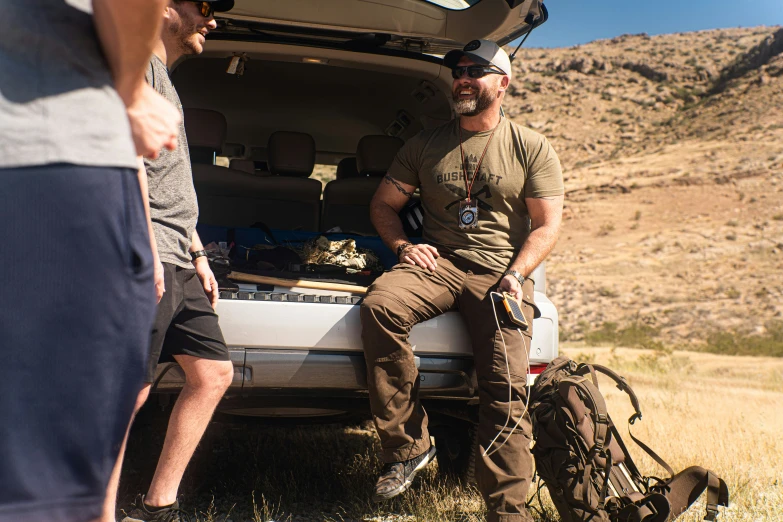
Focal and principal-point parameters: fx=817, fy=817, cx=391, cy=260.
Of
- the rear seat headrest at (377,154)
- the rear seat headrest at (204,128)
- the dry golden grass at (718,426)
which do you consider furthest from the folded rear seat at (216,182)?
the dry golden grass at (718,426)

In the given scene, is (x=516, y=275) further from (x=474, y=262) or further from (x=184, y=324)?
(x=184, y=324)

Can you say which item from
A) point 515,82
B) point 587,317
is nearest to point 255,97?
point 587,317

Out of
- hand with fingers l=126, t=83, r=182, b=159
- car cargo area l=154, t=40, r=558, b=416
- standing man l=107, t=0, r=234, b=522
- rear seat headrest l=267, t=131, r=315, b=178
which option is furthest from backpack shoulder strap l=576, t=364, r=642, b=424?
hand with fingers l=126, t=83, r=182, b=159

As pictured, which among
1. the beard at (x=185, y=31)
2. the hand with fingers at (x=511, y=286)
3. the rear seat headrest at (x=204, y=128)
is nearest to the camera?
the beard at (x=185, y=31)

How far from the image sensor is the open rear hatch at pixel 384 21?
12.5 feet

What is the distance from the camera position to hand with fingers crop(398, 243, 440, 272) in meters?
3.49

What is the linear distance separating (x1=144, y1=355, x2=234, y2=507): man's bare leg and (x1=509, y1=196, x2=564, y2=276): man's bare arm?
133 cm

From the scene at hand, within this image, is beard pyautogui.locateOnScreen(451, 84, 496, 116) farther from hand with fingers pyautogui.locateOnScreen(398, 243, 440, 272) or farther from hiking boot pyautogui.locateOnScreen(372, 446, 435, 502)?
hiking boot pyautogui.locateOnScreen(372, 446, 435, 502)

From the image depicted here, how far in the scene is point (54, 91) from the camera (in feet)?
3.98

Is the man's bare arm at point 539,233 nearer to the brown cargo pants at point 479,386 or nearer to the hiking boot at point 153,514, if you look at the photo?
the brown cargo pants at point 479,386

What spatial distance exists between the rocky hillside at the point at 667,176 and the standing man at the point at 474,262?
14860 millimetres

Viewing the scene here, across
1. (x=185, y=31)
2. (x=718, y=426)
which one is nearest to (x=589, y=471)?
(x=185, y=31)

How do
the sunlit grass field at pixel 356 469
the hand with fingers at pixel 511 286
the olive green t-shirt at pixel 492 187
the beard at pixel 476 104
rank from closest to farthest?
the hand with fingers at pixel 511 286 < the sunlit grass field at pixel 356 469 < the olive green t-shirt at pixel 492 187 < the beard at pixel 476 104

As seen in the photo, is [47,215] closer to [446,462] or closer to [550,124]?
[446,462]
